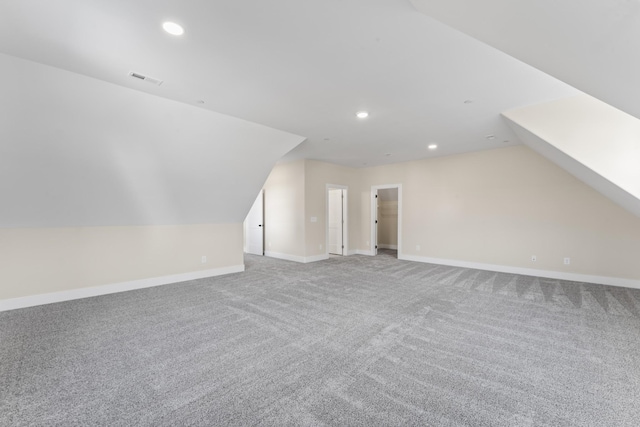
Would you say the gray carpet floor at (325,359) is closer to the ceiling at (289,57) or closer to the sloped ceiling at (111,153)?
the sloped ceiling at (111,153)

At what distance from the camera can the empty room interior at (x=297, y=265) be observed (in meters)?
1.75

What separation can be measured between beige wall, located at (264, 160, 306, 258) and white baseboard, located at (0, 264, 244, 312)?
1.73m

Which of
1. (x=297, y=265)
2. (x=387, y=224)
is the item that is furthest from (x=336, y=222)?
(x=297, y=265)

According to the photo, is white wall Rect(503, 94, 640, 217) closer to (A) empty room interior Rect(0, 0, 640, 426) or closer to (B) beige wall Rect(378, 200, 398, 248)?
(A) empty room interior Rect(0, 0, 640, 426)

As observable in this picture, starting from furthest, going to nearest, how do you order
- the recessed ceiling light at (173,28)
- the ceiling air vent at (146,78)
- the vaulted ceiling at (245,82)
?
the ceiling air vent at (146,78) → the recessed ceiling light at (173,28) → the vaulted ceiling at (245,82)

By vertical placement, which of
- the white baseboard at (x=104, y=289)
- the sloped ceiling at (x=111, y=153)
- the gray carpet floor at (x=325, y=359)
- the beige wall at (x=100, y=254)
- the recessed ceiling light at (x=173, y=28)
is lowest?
the gray carpet floor at (x=325, y=359)

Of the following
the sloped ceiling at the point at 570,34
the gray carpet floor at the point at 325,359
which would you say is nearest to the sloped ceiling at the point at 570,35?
the sloped ceiling at the point at 570,34

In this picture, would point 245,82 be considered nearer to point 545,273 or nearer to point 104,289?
point 104,289

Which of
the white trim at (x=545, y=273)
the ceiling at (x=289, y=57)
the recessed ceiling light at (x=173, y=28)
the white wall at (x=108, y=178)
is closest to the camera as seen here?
the ceiling at (x=289, y=57)

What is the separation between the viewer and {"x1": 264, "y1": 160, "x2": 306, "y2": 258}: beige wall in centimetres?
675

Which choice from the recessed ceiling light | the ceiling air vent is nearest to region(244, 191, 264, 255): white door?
the ceiling air vent

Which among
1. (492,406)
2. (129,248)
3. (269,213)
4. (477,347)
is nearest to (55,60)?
(129,248)

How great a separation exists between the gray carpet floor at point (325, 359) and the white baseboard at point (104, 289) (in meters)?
0.18

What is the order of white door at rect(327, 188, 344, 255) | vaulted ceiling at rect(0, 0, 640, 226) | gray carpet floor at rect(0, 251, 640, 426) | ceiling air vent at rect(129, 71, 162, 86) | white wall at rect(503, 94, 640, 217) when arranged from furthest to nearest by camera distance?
white door at rect(327, 188, 344, 255) < white wall at rect(503, 94, 640, 217) < ceiling air vent at rect(129, 71, 162, 86) < gray carpet floor at rect(0, 251, 640, 426) < vaulted ceiling at rect(0, 0, 640, 226)
